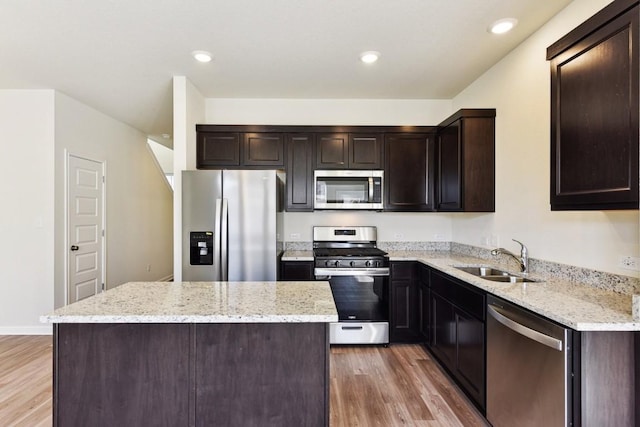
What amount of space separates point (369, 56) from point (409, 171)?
53.9 inches

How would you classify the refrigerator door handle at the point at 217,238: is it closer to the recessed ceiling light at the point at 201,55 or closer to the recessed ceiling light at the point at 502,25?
the recessed ceiling light at the point at 201,55

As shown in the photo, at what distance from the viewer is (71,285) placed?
3.84 m

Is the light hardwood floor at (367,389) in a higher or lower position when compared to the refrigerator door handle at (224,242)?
lower

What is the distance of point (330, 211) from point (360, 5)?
7.36 ft

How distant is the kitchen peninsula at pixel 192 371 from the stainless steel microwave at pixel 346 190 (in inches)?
89.6

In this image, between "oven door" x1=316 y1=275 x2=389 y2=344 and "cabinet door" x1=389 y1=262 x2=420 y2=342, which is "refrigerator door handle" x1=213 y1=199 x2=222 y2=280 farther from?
"cabinet door" x1=389 y1=262 x2=420 y2=342

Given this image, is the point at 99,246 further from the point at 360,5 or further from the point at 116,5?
the point at 360,5

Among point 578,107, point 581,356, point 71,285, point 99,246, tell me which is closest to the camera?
point 581,356

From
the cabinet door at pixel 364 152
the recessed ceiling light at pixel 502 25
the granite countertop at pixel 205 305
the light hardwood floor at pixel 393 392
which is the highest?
the recessed ceiling light at pixel 502 25

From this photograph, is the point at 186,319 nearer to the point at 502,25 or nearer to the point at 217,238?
the point at 217,238

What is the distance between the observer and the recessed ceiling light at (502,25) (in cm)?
229

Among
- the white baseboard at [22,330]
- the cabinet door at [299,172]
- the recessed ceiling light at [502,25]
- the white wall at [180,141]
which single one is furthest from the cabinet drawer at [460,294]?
the white baseboard at [22,330]

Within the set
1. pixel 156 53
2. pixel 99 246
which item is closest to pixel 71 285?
pixel 99 246

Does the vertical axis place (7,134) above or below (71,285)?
above
